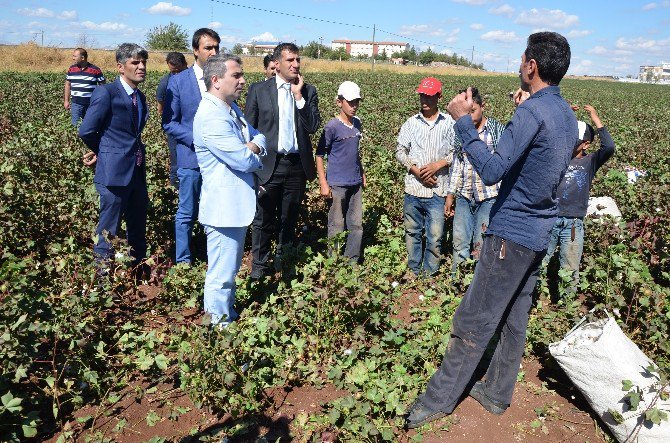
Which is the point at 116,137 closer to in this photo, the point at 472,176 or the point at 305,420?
the point at 305,420

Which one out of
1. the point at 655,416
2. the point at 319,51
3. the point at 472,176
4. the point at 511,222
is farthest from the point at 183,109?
the point at 319,51

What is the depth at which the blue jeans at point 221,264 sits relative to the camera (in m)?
3.39

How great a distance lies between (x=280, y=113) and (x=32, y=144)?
3.25m

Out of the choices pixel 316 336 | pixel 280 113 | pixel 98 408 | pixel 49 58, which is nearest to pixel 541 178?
pixel 316 336

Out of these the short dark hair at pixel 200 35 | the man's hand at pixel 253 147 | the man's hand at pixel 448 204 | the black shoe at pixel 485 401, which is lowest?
the black shoe at pixel 485 401

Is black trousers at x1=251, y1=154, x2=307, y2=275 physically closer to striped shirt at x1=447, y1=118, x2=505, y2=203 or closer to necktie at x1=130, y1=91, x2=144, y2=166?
necktie at x1=130, y1=91, x2=144, y2=166

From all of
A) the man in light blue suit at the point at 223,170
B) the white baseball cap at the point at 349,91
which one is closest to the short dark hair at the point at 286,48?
the white baseball cap at the point at 349,91

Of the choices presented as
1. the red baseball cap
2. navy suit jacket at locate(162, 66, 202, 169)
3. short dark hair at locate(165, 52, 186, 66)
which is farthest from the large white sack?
short dark hair at locate(165, 52, 186, 66)

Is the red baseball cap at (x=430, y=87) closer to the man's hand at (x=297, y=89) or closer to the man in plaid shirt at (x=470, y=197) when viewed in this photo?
the man in plaid shirt at (x=470, y=197)

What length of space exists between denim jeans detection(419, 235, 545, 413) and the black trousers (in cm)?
212

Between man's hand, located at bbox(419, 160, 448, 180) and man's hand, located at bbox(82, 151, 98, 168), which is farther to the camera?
man's hand, located at bbox(419, 160, 448, 180)

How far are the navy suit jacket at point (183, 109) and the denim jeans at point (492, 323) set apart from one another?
2716 mm

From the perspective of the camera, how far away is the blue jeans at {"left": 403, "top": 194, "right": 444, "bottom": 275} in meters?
4.46

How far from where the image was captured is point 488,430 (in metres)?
2.86
